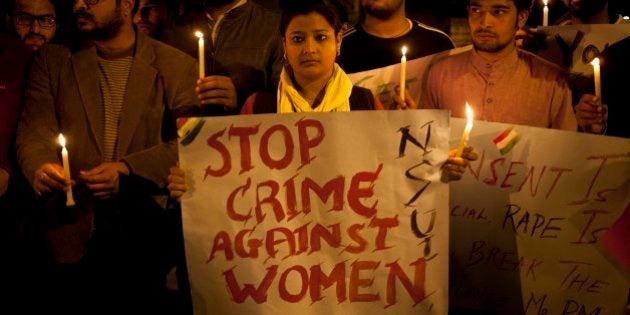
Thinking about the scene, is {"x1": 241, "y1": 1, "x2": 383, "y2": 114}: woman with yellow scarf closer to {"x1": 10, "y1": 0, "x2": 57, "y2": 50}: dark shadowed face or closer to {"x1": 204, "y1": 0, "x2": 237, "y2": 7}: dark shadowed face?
{"x1": 204, "y1": 0, "x2": 237, "y2": 7}: dark shadowed face

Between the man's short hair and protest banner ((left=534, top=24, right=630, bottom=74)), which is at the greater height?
the man's short hair

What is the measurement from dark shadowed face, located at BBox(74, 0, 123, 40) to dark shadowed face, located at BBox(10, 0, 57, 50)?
96 centimetres

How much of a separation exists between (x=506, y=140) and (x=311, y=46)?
3.22 feet

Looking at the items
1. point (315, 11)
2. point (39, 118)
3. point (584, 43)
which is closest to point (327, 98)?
point (315, 11)

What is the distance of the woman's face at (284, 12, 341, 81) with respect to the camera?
3.27 meters

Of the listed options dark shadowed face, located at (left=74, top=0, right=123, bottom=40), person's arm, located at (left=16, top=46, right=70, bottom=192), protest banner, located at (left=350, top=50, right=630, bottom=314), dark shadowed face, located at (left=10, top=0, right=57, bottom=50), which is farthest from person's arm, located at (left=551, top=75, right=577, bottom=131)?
dark shadowed face, located at (left=10, top=0, right=57, bottom=50)

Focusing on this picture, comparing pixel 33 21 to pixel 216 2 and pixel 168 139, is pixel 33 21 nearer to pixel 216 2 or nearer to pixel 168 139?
pixel 216 2

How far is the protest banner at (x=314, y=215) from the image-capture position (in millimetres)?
2963

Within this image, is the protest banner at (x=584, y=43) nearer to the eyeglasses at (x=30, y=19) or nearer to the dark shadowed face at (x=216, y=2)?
the dark shadowed face at (x=216, y=2)

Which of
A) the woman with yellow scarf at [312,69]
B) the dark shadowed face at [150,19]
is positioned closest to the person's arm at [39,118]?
the woman with yellow scarf at [312,69]

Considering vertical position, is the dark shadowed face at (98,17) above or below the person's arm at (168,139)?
above

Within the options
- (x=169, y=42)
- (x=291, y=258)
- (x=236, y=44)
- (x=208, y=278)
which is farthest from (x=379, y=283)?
(x=169, y=42)

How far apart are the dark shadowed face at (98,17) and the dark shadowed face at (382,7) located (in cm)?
147

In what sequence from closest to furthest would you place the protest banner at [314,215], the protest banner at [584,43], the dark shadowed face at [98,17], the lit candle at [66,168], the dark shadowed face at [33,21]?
the lit candle at [66,168] → the protest banner at [314,215] → the dark shadowed face at [98,17] → the protest banner at [584,43] → the dark shadowed face at [33,21]
